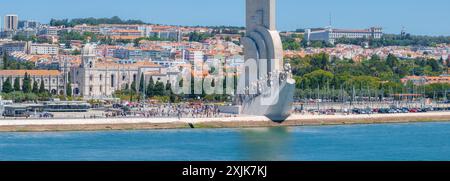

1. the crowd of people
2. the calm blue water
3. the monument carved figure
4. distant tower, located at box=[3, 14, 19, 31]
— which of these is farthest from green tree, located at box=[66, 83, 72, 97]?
distant tower, located at box=[3, 14, 19, 31]

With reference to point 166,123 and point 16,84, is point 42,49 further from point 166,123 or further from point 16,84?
point 166,123

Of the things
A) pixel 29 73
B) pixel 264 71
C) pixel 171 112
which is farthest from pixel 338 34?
pixel 264 71

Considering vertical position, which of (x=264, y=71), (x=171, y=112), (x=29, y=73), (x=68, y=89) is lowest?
(x=171, y=112)

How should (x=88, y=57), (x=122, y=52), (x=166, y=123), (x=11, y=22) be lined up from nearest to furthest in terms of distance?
(x=166, y=123)
(x=88, y=57)
(x=122, y=52)
(x=11, y=22)

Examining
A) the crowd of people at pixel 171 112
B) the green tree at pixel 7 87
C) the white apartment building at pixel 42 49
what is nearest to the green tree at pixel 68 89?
the green tree at pixel 7 87

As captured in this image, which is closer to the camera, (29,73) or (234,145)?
(234,145)

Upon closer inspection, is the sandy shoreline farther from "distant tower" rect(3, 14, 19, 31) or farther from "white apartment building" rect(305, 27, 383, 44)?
"white apartment building" rect(305, 27, 383, 44)
